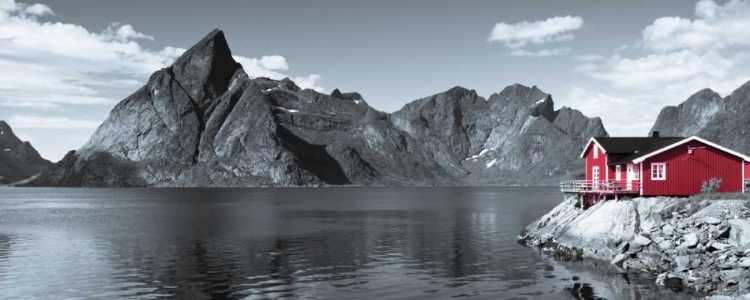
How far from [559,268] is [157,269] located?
30.0 meters

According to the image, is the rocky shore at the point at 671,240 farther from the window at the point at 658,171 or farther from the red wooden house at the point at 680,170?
the window at the point at 658,171

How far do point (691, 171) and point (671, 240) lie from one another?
1488 centimetres

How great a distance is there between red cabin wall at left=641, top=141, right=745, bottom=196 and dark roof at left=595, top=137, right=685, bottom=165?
195 centimetres

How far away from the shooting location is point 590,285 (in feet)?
128

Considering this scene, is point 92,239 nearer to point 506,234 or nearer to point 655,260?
point 506,234

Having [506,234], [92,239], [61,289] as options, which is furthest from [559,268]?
[92,239]

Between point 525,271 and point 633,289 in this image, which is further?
point 525,271

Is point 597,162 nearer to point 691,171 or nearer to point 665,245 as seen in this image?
point 691,171

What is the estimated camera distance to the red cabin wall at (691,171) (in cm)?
5500

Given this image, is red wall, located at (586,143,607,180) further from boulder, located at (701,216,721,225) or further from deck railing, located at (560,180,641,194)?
boulder, located at (701,216,721,225)

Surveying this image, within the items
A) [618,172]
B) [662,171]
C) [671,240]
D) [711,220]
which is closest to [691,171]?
[662,171]

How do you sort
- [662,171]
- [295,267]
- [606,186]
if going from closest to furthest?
[295,267] → [662,171] → [606,186]

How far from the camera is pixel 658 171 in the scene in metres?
55.1

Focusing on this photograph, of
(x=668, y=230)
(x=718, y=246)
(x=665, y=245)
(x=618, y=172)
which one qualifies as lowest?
(x=665, y=245)
